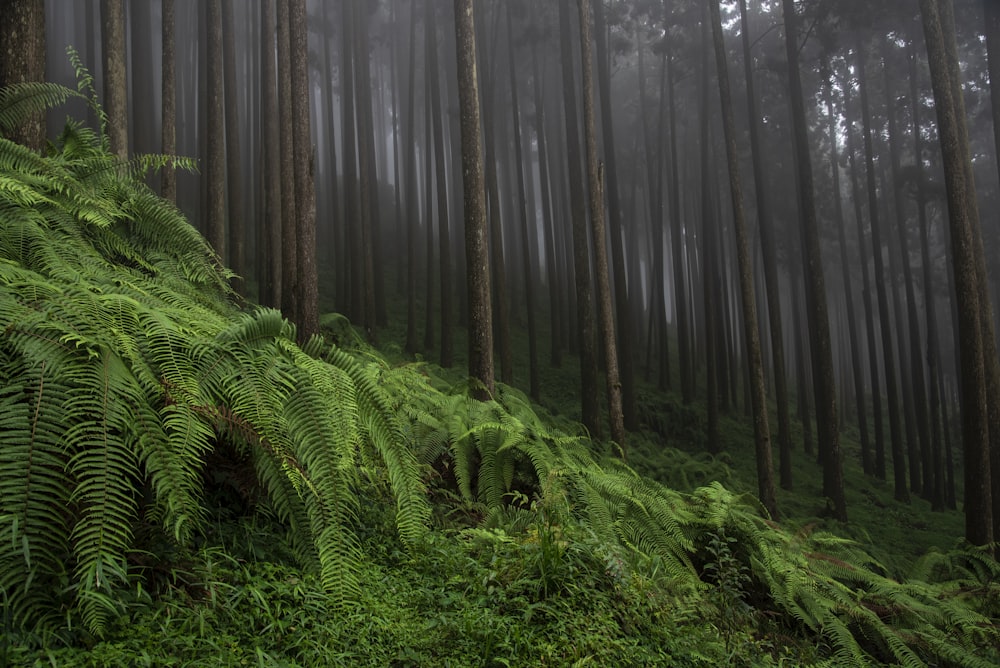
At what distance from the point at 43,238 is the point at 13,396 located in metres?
1.79

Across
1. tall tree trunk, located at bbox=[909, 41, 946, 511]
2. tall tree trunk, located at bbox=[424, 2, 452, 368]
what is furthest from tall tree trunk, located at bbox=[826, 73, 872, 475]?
tall tree trunk, located at bbox=[424, 2, 452, 368]

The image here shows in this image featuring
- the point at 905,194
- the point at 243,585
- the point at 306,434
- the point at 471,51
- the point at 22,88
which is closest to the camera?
the point at 243,585

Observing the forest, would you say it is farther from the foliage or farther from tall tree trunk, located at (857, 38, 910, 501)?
tall tree trunk, located at (857, 38, 910, 501)

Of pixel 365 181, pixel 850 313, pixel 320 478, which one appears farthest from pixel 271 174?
pixel 850 313

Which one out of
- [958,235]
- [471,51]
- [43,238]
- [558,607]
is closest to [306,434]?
[558,607]

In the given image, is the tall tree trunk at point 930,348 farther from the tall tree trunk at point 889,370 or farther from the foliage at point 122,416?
the foliage at point 122,416

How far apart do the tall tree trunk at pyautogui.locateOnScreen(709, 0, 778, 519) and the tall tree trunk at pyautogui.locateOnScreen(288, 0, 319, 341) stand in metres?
8.24

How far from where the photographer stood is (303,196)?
8.79 m

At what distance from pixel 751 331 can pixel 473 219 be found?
295 inches

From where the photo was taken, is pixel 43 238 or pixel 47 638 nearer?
pixel 47 638

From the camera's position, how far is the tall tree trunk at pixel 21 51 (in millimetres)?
5320

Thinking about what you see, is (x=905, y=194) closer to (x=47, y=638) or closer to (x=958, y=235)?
(x=958, y=235)

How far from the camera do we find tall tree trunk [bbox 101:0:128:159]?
944cm

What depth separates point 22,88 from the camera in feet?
15.9
